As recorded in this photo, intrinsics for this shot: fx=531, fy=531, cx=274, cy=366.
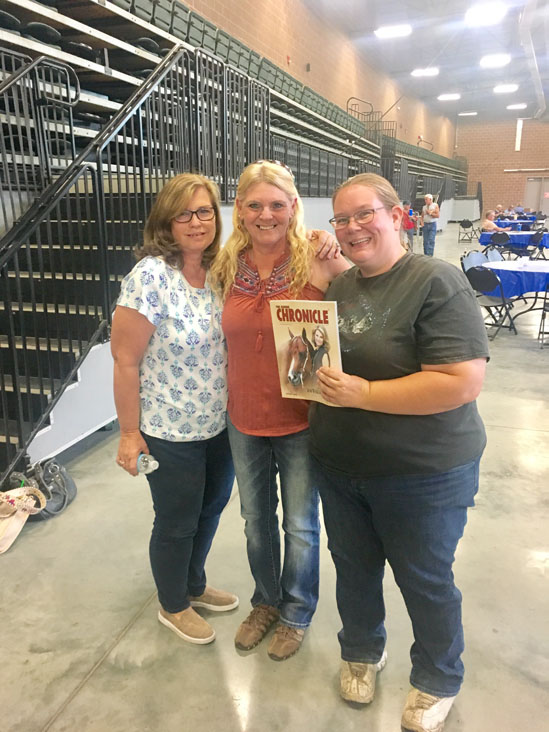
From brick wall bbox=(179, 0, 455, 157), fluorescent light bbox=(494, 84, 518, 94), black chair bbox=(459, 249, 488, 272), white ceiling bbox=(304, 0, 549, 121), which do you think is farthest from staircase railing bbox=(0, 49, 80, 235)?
fluorescent light bbox=(494, 84, 518, 94)

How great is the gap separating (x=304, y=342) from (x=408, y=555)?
0.62 m

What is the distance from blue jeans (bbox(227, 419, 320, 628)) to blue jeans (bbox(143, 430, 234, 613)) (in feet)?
0.38

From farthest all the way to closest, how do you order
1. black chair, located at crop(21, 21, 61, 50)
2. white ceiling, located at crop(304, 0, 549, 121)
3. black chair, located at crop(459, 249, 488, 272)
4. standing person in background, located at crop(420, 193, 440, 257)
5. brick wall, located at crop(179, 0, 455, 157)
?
white ceiling, located at crop(304, 0, 549, 121), standing person in background, located at crop(420, 193, 440, 257), brick wall, located at crop(179, 0, 455, 157), black chair, located at crop(459, 249, 488, 272), black chair, located at crop(21, 21, 61, 50)

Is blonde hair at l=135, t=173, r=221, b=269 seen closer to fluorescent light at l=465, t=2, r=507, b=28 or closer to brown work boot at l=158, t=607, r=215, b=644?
brown work boot at l=158, t=607, r=215, b=644

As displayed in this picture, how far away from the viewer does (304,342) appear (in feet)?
4.33

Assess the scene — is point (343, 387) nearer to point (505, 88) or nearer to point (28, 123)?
point (28, 123)

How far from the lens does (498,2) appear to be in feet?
43.3

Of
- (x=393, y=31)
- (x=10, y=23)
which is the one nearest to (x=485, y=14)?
(x=393, y=31)

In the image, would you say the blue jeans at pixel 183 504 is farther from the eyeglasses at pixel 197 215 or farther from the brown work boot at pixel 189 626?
the eyeglasses at pixel 197 215

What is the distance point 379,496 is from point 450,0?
1579 cm

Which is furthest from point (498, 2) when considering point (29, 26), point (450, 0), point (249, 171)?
point (249, 171)

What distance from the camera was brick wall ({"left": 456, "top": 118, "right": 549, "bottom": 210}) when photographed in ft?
89.2

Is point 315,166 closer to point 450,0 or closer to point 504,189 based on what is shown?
point 450,0

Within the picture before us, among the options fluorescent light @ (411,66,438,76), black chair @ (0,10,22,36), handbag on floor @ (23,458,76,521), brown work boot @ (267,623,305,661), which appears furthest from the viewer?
fluorescent light @ (411,66,438,76)
